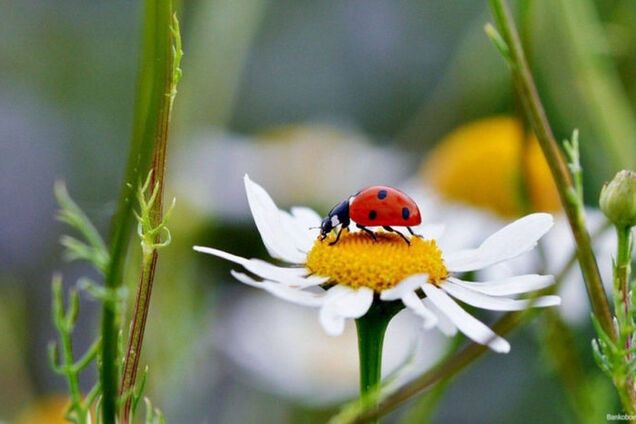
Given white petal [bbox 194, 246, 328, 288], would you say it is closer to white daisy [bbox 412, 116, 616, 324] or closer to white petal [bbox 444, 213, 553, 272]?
white petal [bbox 444, 213, 553, 272]

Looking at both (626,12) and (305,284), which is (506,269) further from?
(626,12)

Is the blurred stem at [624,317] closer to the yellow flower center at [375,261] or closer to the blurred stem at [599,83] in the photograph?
the yellow flower center at [375,261]

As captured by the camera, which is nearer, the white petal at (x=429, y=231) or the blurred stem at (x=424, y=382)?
the blurred stem at (x=424, y=382)

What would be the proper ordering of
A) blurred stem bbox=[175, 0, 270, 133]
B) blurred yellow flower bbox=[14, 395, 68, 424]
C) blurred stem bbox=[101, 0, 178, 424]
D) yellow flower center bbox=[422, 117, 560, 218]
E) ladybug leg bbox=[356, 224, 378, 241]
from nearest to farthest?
blurred stem bbox=[101, 0, 178, 424], ladybug leg bbox=[356, 224, 378, 241], blurred yellow flower bbox=[14, 395, 68, 424], blurred stem bbox=[175, 0, 270, 133], yellow flower center bbox=[422, 117, 560, 218]

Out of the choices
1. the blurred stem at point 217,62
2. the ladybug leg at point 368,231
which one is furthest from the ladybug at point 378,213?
the blurred stem at point 217,62

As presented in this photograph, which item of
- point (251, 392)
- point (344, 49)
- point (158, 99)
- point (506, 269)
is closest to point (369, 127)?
point (344, 49)

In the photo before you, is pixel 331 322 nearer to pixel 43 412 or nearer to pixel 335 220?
pixel 335 220

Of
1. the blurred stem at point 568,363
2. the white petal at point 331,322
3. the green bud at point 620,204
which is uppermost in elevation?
the green bud at point 620,204

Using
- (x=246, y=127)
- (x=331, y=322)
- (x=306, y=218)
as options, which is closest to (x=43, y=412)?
(x=306, y=218)

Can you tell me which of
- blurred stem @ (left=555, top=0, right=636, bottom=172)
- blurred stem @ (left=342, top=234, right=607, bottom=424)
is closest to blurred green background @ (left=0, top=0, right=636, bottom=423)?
blurred stem @ (left=555, top=0, right=636, bottom=172)
